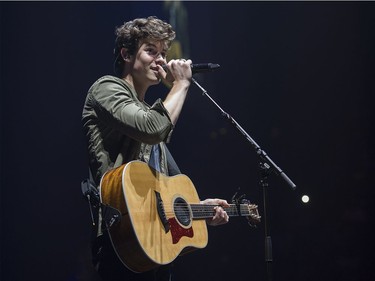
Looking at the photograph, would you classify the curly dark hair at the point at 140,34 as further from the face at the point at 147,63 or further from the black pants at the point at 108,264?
the black pants at the point at 108,264

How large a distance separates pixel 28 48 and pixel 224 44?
4.84ft

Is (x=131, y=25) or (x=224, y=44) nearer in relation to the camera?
(x=131, y=25)

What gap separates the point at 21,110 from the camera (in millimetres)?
3244

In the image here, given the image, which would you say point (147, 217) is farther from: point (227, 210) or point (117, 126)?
point (227, 210)

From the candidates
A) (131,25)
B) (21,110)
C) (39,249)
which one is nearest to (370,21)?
(131,25)

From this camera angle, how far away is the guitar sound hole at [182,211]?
1.89 m

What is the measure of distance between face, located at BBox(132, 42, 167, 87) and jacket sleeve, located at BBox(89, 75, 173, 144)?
20 centimetres

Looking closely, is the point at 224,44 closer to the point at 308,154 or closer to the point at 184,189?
the point at 308,154

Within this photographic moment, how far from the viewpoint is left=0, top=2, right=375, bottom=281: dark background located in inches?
126

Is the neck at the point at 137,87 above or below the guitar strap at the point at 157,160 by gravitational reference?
above

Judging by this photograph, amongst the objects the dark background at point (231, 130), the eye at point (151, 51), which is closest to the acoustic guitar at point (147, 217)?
the eye at point (151, 51)

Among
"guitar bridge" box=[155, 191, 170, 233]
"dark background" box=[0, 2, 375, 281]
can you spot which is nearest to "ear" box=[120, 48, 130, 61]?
"guitar bridge" box=[155, 191, 170, 233]

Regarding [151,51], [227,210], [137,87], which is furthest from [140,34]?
[227,210]

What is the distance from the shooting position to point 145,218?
64.4 inches
